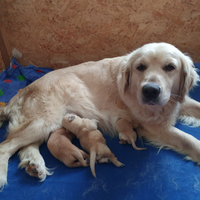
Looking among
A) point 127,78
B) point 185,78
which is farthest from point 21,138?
point 185,78

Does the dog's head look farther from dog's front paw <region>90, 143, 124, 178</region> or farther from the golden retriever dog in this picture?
dog's front paw <region>90, 143, 124, 178</region>

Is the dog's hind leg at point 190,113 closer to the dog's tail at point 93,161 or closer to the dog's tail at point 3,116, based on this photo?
the dog's tail at point 93,161

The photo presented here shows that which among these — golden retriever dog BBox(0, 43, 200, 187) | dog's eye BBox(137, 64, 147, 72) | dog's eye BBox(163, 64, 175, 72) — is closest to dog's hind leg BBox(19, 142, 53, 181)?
golden retriever dog BBox(0, 43, 200, 187)

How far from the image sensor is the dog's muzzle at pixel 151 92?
1.71m

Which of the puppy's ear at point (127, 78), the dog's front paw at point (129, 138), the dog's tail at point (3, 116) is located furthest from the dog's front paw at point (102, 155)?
the dog's tail at point (3, 116)

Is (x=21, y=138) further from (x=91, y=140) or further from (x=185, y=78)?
(x=185, y=78)

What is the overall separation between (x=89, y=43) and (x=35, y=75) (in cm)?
134

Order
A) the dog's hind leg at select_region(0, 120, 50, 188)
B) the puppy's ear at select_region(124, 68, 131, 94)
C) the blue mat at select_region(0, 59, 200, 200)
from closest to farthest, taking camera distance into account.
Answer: the blue mat at select_region(0, 59, 200, 200) < the dog's hind leg at select_region(0, 120, 50, 188) < the puppy's ear at select_region(124, 68, 131, 94)

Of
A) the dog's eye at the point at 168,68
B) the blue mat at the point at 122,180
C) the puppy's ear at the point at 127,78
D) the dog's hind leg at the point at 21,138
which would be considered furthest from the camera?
the puppy's ear at the point at 127,78

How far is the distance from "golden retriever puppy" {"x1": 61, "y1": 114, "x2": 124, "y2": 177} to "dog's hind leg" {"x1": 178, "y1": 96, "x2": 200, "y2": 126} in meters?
1.22

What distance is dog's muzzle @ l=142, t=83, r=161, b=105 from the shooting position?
5.61 feet

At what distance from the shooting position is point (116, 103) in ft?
8.39

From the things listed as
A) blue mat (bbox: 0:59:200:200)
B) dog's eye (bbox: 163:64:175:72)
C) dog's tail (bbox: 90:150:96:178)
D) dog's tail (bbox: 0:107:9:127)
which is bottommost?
blue mat (bbox: 0:59:200:200)

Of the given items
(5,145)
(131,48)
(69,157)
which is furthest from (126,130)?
(131,48)
